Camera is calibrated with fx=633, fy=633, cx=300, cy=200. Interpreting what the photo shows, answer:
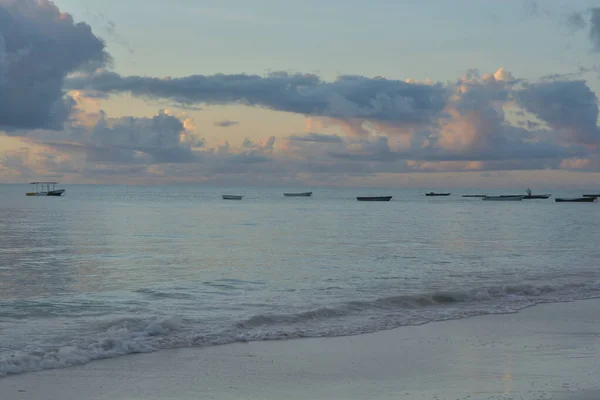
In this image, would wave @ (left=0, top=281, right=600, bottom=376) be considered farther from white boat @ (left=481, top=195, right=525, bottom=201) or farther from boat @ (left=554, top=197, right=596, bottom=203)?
white boat @ (left=481, top=195, right=525, bottom=201)

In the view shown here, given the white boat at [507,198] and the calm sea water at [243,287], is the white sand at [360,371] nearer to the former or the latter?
the calm sea water at [243,287]

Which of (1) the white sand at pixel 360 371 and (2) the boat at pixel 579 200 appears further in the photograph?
(2) the boat at pixel 579 200

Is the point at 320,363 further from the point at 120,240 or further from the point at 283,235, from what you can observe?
the point at 283,235

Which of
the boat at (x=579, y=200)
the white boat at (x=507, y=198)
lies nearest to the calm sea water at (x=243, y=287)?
the boat at (x=579, y=200)

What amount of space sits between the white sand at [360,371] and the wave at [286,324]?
0.54 meters

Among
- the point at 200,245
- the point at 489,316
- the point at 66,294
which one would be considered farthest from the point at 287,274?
the point at 200,245

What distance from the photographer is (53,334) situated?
49.9 feet

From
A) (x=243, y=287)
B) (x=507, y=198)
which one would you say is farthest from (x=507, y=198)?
(x=243, y=287)

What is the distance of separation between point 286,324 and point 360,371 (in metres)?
5.14

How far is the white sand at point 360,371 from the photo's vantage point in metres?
10.5

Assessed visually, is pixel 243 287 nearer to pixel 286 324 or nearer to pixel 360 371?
pixel 286 324

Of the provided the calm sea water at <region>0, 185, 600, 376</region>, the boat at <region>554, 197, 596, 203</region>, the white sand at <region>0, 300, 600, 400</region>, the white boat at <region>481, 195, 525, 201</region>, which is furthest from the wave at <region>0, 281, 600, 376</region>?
the white boat at <region>481, 195, 525, 201</region>

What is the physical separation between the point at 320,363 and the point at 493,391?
139 inches

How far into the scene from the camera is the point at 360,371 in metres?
11.9
